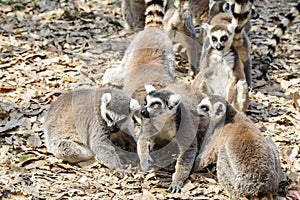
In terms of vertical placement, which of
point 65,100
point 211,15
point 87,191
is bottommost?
point 87,191

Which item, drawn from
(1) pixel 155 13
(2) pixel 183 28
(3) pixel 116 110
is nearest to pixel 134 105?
(3) pixel 116 110

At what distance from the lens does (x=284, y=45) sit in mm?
9156

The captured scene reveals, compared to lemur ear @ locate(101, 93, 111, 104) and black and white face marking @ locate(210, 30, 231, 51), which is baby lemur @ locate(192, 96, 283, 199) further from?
black and white face marking @ locate(210, 30, 231, 51)

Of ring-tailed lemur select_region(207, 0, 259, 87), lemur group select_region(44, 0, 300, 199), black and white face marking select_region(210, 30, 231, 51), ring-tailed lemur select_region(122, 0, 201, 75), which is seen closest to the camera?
lemur group select_region(44, 0, 300, 199)

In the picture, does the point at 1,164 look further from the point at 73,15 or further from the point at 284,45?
the point at 284,45

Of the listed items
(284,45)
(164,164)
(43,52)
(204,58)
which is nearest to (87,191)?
(164,164)

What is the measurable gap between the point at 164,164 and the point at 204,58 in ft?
→ 6.22

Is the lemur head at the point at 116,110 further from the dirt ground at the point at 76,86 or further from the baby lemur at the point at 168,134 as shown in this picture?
the dirt ground at the point at 76,86

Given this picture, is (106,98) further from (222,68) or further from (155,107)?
(222,68)

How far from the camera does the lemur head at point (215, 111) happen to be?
18.4ft

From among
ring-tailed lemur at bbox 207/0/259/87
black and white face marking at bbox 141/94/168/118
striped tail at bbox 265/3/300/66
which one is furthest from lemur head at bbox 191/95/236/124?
striped tail at bbox 265/3/300/66

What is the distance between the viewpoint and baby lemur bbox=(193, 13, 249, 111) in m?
6.83

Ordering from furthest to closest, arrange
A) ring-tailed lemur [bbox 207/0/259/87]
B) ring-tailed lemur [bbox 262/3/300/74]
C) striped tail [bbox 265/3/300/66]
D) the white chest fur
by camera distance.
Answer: striped tail [bbox 265/3/300/66] → ring-tailed lemur [bbox 262/3/300/74] → ring-tailed lemur [bbox 207/0/259/87] → the white chest fur

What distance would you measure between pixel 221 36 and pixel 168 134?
1.81 m
